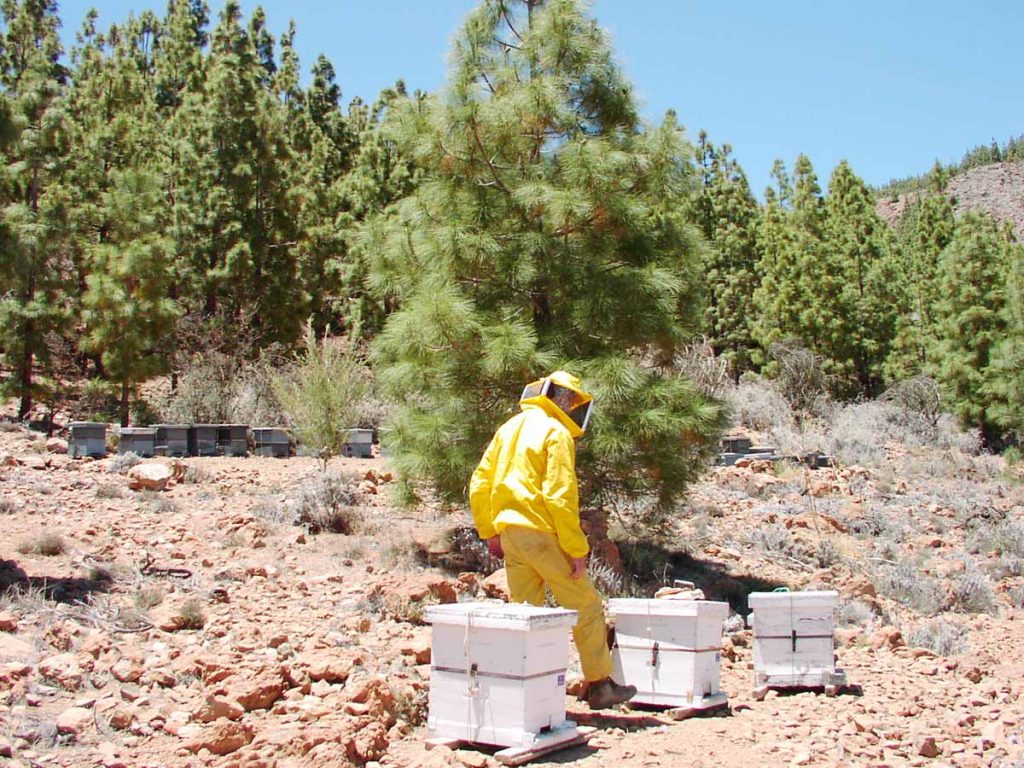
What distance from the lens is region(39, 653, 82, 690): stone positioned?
6.04 metres

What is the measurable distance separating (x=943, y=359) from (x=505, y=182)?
73.7 ft

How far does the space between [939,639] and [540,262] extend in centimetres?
518

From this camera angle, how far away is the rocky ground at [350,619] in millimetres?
5504

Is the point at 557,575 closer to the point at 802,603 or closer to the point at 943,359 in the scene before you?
the point at 802,603

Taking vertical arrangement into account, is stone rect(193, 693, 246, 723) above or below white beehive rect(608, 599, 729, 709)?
below

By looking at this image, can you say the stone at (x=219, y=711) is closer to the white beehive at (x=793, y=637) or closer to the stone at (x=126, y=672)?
the stone at (x=126, y=672)

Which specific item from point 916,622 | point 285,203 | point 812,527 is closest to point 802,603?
point 916,622

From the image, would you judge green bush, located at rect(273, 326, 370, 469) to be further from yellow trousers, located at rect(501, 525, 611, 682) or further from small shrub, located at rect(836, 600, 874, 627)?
yellow trousers, located at rect(501, 525, 611, 682)

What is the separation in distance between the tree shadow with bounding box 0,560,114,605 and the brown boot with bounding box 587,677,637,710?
396 centimetres

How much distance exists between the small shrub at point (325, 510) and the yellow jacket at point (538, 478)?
549cm

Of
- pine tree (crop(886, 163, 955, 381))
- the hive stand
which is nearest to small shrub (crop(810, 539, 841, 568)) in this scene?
the hive stand

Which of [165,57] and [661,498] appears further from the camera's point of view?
[165,57]

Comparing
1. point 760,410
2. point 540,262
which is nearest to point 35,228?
point 540,262

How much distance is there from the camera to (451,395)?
34.0 feet
